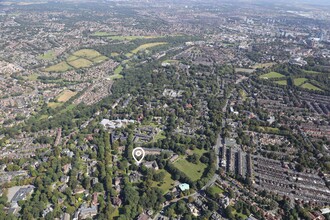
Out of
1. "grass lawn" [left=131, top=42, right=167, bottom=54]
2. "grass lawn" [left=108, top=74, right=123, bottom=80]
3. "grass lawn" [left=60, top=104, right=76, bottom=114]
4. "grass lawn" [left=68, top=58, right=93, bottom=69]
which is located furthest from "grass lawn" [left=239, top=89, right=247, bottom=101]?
"grass lawn" [left=131, top=42, right=167, bottom=54]

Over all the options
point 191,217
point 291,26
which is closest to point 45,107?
point 191,217

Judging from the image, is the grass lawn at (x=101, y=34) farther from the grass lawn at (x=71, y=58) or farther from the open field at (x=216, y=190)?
the open field at (x=216, y=190)

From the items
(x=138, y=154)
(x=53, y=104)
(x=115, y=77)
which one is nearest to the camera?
(x=138, y=154)

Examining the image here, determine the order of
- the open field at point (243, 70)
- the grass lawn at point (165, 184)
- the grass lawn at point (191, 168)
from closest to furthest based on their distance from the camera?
the grass lawn at point (165, 184)
the grass lawn at point (191, 168)
the open field at point (243, 70)

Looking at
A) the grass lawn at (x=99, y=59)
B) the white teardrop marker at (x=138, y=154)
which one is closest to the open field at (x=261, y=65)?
the grass lawn at (x=99, y=59)

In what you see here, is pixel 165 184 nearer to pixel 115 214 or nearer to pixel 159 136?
pixel 115 214

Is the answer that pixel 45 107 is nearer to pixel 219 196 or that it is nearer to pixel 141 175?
pixel 141 175

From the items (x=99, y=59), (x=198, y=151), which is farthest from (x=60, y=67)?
(x=198, y=151)
